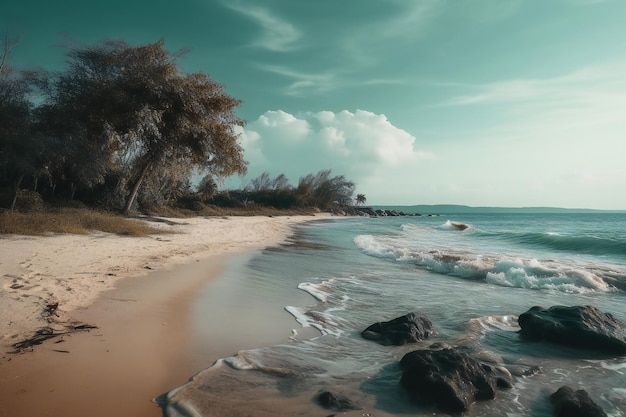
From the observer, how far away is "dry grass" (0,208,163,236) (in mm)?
9883

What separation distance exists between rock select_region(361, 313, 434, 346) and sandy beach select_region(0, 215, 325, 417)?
2013 mm

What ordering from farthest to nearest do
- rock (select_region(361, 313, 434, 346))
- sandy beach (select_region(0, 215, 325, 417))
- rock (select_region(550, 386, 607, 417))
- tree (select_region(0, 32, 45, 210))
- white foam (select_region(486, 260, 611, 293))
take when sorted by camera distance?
tree (select_region(0, 32, 45, 210)) < white foam (select_region(486, 260, 611, 293)) < rock (select_region(361, 313, 434, 346)) < rock (select_region(550, 386, 607, 417)) < sandy beach (select_region(0, 215, 325, 417))

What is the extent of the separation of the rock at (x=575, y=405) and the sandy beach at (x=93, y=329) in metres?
3.23

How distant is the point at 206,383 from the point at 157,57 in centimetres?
1903

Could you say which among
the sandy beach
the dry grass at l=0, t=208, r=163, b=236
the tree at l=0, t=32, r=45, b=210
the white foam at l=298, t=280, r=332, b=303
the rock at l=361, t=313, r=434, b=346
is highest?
the tree at l=0, t=32, r=45, b=210

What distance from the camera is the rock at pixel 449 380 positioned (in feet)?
10.2

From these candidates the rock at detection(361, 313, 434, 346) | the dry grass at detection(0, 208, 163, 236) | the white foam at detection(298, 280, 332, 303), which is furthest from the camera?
the dry grass at detection(0, 208, 163, 236)

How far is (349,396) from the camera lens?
10.5 feet

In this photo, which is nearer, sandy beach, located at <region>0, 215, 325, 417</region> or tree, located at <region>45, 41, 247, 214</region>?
sandy beach, located at <region>0, 215, 325, 417</region>

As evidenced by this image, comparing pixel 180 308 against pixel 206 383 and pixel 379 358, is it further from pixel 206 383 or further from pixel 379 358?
pixel 379 358

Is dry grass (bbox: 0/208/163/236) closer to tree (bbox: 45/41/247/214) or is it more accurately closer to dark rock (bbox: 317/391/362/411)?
tree (bbox: 45/41/247/214)

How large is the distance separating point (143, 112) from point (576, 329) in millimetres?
16460

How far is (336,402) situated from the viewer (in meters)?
3.01

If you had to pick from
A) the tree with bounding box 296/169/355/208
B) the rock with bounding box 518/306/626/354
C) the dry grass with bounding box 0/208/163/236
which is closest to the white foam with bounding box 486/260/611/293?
the rock with bounding box 518/306/626/354
